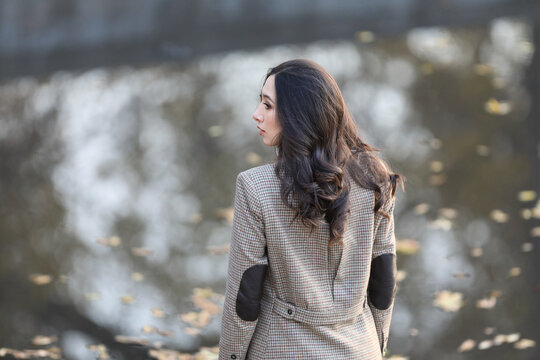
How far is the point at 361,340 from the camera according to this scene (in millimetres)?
2215

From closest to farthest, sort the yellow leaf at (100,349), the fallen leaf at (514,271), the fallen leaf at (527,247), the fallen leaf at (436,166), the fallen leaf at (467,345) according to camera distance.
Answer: the yellow leaf at (100,349)
the fallen leaf at (467,345)
the fallen leaf at (514,271)
the fallen leaf at (527,247)
the fallen leaf at (436,166)

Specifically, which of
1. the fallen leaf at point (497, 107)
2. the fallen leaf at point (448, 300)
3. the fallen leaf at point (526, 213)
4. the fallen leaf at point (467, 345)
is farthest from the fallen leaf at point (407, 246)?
the fallen leaf at point (497, 107)

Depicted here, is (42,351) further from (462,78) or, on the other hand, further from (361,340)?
(462,78)

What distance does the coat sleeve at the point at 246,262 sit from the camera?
210cm

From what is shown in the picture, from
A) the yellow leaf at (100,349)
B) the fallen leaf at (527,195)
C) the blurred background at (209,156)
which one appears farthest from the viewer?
the fallen leaf at (527,195)

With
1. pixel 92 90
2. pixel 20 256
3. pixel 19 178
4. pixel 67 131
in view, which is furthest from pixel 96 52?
pixel 20 256

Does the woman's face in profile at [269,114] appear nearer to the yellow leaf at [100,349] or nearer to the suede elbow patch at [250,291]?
the suede elbow patch at [250,291]

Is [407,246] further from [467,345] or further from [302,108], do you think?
[302,108]

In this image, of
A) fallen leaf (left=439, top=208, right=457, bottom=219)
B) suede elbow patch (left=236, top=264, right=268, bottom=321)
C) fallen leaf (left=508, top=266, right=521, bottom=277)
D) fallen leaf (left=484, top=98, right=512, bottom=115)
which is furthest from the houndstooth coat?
fallen leaf (left=484, top=98, right=512, bottom=115)

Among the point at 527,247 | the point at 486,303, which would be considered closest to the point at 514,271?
the point at 527,247

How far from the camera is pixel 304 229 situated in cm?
213

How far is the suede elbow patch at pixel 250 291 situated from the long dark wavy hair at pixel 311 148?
0.72ft

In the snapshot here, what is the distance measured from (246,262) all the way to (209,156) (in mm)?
4549

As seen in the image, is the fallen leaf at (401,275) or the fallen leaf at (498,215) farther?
the fallen leaf at (498,215)
